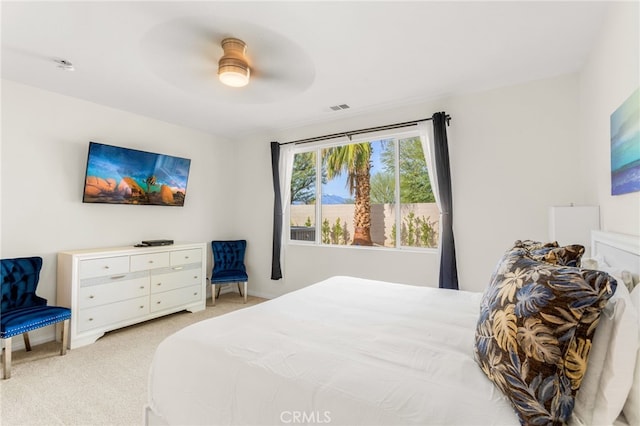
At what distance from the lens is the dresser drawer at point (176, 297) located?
3689 millimetres

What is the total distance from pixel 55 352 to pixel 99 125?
2.52 metres

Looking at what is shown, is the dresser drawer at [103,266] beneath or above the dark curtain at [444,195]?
beneath

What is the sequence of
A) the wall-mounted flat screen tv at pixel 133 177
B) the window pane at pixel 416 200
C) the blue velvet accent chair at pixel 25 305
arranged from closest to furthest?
the blue velvet accent chair at pixel 25 305
the wall-mounted flat screen tv at pixel 133 177
the window pane at pixel 416 200

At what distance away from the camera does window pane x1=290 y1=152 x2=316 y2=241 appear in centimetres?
454

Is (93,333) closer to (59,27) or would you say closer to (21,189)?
(21,189)

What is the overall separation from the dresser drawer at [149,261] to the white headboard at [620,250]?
4144 mm

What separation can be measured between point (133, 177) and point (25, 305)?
1689mm

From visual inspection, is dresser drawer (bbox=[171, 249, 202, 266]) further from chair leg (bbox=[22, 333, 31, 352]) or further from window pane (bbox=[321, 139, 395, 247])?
window pane (bbox=[321, 139, 395, 247])

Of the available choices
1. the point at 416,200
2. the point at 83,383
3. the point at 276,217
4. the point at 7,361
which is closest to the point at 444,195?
the point at 416,200

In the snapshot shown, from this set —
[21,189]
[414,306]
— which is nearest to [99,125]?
[21,189]

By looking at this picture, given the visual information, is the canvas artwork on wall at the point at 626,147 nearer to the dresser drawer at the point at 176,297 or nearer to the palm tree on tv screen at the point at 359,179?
the palm tree on tv screen at the point at 359,179

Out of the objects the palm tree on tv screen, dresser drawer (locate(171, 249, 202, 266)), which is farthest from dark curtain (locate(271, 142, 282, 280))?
dresser drawer (locate(171, 249, 202, 266))

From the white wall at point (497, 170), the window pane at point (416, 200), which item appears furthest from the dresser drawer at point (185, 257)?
the window pane at point (416, 200)

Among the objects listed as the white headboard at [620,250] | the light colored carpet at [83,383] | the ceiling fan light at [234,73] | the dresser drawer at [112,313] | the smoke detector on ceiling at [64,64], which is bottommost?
the light colored carpet at [83,383]
